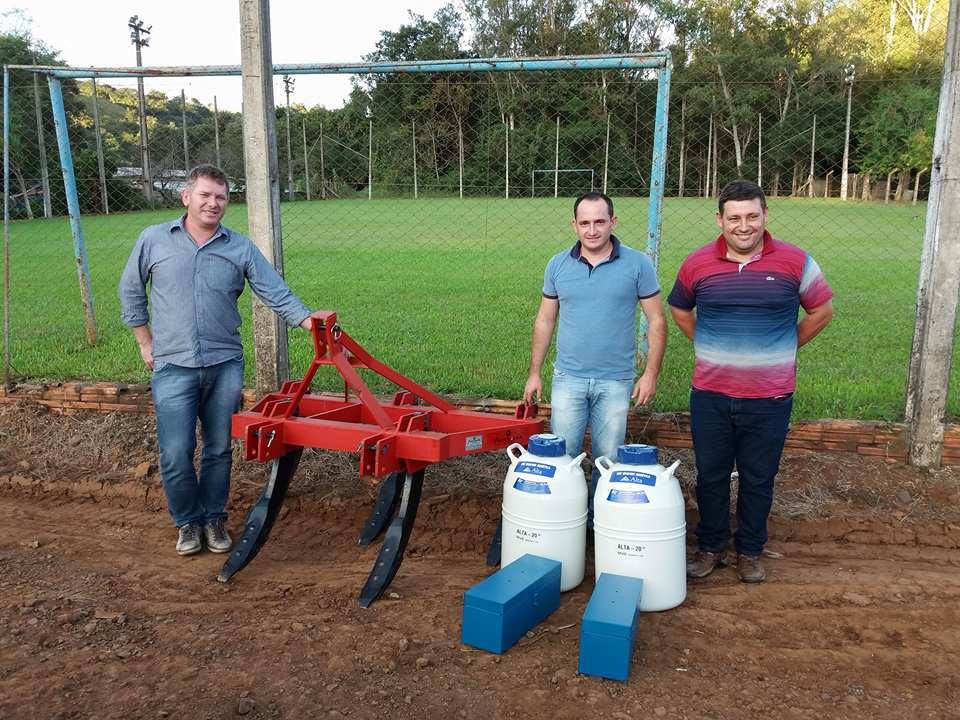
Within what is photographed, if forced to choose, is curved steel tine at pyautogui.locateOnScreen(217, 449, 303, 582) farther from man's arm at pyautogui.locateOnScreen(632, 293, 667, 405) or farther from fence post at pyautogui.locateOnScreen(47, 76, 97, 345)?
fence post at pyautogui.locateOnScreen(47, 76, 97, 345)

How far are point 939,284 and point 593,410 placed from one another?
2.41 meters

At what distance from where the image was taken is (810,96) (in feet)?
22.7

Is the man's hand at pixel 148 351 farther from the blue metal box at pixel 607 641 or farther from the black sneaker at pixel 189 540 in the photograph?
the blue metal box at pixel 607 641

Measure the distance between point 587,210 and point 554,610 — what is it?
72.4 inches

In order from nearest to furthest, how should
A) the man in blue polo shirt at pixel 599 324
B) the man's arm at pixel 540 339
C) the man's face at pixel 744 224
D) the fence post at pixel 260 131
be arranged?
the man's face at pixel 744 224 → the man in blue polo shirt at pixel 599 324 → the man's arm at pixel 540 339 → the fence post at pixel 260 131

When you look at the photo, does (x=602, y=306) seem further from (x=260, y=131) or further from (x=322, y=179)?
(x=322, y=179)

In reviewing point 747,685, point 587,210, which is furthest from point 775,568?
point 587,210

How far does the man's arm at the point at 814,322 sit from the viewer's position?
386 cm

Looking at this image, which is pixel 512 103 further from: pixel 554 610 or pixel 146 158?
pixel 146 158

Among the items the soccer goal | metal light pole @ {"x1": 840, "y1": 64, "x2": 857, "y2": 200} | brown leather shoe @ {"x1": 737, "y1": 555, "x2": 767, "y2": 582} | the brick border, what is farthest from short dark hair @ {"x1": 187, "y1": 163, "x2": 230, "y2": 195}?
metal light pole @ {"x1": 840, "y1": 64, "x2": 857, "y2": 200}

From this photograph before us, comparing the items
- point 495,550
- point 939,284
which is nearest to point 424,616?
point 495,550

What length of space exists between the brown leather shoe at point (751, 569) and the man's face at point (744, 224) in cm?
151

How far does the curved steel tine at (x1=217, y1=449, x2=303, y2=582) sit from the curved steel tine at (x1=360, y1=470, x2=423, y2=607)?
0.65 m

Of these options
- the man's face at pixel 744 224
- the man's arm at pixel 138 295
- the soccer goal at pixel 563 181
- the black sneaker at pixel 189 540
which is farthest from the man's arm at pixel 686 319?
the soccer goal at pixel 563 181
